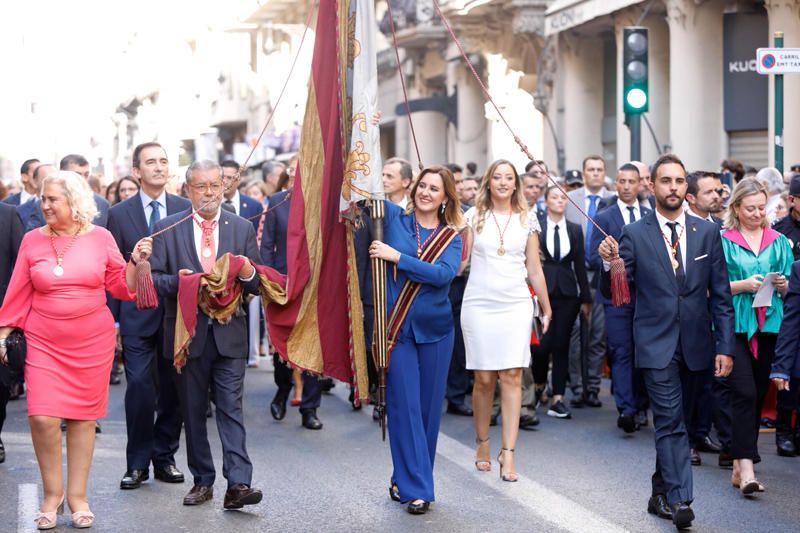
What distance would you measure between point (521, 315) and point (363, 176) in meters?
2.19

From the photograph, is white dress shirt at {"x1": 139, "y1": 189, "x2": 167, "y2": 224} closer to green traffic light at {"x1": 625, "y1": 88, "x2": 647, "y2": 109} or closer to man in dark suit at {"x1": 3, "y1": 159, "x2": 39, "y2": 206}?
man in dark suit at {"x1": 3, "y1": 159, "x2": 39, "y2": 206}

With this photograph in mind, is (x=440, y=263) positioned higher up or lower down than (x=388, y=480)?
higher up

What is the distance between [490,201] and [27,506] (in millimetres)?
3684

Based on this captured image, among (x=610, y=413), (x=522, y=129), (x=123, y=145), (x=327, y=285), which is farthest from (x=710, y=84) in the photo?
(x=123, y=145)

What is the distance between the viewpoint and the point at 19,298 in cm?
818

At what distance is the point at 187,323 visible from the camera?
8391 mm

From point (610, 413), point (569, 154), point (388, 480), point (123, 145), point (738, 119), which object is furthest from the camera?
point (123, 145)

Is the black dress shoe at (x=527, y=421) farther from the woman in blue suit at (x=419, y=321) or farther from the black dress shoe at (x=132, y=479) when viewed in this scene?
the black dress shoe at (x=132, y=479)

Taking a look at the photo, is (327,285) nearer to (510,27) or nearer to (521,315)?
(521,315)

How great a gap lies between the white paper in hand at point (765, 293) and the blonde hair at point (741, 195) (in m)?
0.41

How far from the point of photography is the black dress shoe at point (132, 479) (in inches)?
360

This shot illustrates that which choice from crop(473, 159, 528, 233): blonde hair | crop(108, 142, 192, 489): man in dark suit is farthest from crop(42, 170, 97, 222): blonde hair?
crop(473, 159, 528, 233): blonde hair

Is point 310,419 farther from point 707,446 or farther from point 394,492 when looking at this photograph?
point 394,492

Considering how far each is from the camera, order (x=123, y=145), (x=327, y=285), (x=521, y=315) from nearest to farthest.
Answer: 1. (x=327, y=285)
2. (x=521, y=315)
3. (x=123, y=145)
